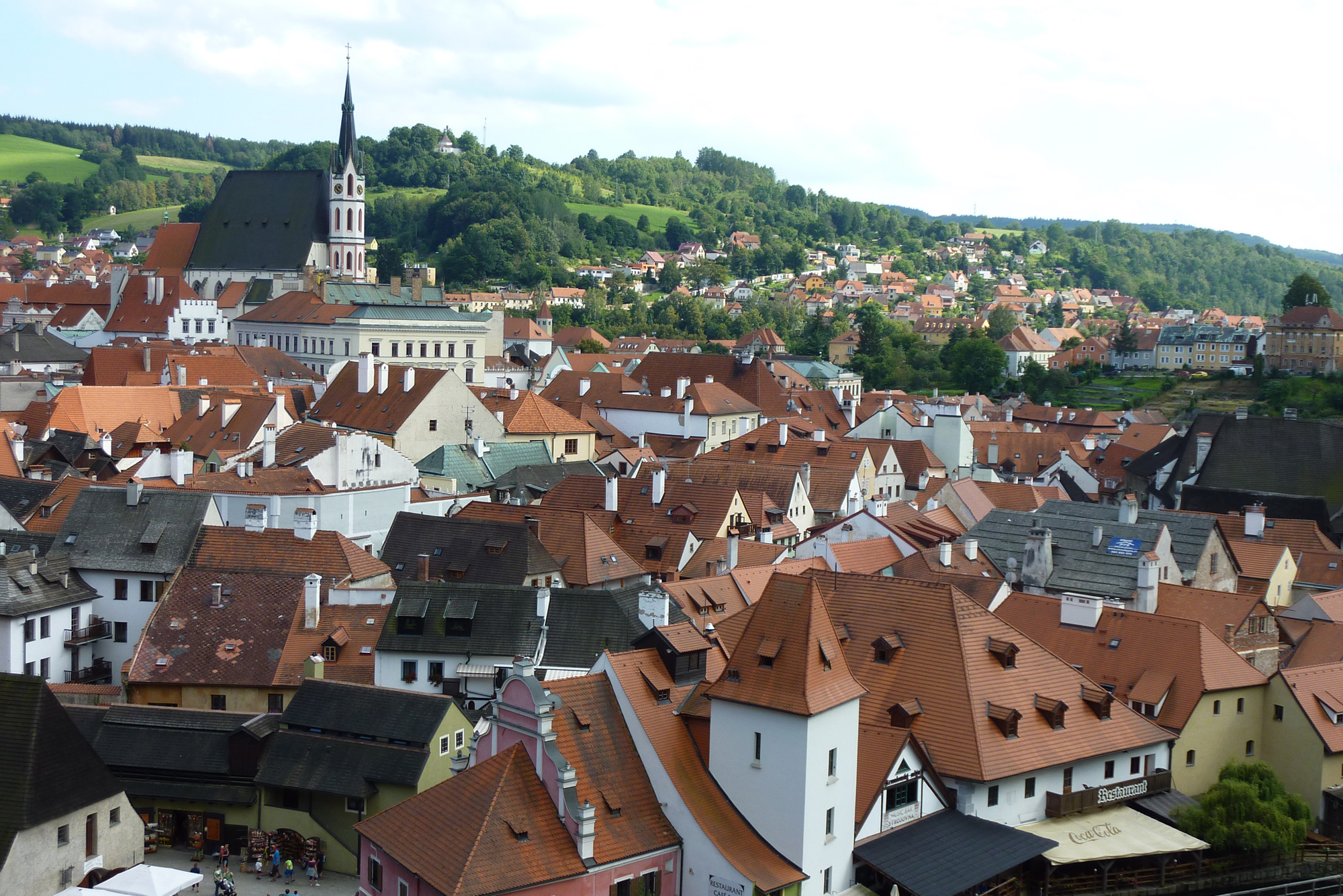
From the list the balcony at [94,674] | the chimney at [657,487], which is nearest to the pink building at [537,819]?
the balcony at [94,674]

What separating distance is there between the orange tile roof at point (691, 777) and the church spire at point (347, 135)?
114m

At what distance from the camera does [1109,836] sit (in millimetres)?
32312

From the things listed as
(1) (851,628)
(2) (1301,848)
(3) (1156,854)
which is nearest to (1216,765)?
(2) (1301,848)

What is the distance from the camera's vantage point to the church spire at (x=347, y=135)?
13662 centimetres

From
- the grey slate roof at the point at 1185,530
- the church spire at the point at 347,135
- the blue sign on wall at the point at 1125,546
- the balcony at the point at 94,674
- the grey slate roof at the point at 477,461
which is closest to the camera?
the balcony at the point at 94,674

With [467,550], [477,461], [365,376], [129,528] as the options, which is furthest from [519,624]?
[365,376]

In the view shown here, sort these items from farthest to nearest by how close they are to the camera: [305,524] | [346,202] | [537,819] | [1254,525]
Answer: [346,202], [1254,525], [305,524], [537,819]

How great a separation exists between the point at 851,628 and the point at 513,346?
4195 inches

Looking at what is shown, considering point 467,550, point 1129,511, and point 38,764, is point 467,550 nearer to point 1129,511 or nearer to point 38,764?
point 38,764

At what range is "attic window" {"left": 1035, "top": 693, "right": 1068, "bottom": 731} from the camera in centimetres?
3319

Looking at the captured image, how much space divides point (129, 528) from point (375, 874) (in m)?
21.4

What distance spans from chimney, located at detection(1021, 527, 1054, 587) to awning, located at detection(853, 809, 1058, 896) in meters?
18.3

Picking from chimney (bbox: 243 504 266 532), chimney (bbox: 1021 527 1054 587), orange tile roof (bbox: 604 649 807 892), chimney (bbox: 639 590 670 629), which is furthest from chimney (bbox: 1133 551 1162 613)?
chimney (bbox: 243 504 266 532)

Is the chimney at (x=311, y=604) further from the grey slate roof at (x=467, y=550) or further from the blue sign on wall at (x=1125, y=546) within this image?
the blue sign on wall at (x=1125, y=546)
